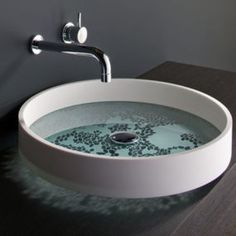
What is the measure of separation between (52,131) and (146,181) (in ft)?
1.14

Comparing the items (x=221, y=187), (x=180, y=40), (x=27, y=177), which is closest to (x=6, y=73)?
(x=27, y=177)

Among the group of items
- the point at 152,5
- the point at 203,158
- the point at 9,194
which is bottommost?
the point at 9,194

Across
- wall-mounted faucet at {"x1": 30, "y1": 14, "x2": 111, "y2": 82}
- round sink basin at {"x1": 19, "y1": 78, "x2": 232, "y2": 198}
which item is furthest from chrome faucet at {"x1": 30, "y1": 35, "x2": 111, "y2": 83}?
round sink basin at {"x1": 19, "y1": 78, "x2": 232, "y2": 198}

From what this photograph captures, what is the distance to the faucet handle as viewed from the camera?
1169 millimetres

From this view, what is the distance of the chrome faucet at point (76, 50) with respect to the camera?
0.98m

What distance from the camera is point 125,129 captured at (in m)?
1.14

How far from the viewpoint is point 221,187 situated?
93cm

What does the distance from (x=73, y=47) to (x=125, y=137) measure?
0.24m

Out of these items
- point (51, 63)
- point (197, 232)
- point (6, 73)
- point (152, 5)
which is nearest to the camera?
point (197, 232)

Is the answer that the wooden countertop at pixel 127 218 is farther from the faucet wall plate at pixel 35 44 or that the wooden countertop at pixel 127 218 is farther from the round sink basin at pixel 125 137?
the faucet wall plate at pixel 35 44

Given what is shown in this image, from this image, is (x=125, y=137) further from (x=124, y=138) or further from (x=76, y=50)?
(x=76, y=50)

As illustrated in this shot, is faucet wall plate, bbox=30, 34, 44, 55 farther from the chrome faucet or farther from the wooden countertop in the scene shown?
the wooden countertop

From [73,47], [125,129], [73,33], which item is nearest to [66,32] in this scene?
[73,33]

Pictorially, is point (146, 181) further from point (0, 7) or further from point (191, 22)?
point (191, 22)
